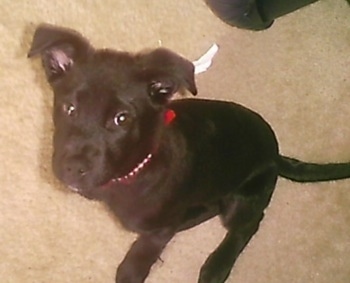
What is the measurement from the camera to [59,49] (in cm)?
193

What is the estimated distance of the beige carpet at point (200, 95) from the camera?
2451 mm

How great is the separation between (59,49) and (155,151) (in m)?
0.36

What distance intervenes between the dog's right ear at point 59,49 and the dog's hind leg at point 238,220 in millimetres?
694

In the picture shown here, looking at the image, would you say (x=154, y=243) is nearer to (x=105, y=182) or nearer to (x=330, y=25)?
(x=105, y=182)

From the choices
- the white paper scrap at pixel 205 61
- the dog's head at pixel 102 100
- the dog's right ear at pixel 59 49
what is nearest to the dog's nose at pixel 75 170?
the dog's head at pixel 102 100

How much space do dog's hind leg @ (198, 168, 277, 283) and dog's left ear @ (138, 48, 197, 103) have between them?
1.75 feet

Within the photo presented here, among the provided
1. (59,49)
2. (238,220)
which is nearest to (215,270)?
(238,220)

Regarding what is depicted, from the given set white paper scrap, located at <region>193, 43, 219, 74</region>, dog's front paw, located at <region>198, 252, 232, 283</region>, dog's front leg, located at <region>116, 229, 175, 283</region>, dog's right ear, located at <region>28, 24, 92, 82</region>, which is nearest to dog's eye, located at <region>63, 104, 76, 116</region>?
dog's right ear, located at <region>28, 24, 92, 82</region>

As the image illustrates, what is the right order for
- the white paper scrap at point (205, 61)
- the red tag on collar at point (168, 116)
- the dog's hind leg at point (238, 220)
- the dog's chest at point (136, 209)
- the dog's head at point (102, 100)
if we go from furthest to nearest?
the white paper scrap at point (205, 61)
the dog's hind leg at point (238, 220)
the dog's chest at point (136, 209)
the red tag on collar at point (168, 116)
the dog's head at point (102, 100)

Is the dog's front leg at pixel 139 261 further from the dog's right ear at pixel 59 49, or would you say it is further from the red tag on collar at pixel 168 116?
the dog's right ear at pixel 59 49

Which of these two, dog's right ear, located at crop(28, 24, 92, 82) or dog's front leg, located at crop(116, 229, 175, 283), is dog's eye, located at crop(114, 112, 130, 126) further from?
dog's front leg, located at crop(116, 229, 175, 283)

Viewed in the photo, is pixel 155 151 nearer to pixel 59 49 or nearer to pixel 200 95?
pixel 59 49

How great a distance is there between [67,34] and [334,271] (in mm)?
1230

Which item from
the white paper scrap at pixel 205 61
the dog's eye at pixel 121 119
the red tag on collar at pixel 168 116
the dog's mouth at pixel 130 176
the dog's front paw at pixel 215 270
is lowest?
the dog's front paw at pixel 215 270
